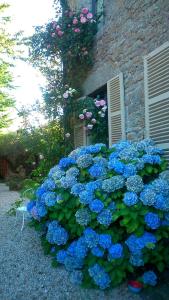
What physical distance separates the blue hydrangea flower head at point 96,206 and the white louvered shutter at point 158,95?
140 centimetres

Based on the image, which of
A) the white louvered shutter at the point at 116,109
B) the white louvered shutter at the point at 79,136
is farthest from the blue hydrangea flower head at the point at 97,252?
the white louvered shutter at the point at 79,136

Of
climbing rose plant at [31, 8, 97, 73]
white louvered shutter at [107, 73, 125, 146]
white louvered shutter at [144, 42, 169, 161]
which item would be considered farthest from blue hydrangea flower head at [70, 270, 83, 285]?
climbing rose plant at [31, 8, 97, 73]

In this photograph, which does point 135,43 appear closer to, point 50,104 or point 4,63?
point 50,104

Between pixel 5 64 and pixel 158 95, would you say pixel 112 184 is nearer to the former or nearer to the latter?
pixel 158 95

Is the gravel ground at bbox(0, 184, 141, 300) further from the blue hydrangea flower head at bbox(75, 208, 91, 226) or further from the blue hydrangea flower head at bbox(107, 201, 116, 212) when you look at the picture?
the blue hydrangea flower head at bbox(107, 201, 116, 212)

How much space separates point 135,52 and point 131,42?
23 cm

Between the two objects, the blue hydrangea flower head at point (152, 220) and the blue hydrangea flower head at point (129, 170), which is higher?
the blue hydrangea flower head at point (129, 170)

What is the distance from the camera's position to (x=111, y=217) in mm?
3043

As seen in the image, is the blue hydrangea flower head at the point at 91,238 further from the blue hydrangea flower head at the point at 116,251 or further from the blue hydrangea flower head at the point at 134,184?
the blue hydrangea flower head at the point at 134,184

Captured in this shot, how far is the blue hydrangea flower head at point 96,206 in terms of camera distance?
308 centimetres

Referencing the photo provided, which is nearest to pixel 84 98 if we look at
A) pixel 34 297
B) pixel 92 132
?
pixel 92 132

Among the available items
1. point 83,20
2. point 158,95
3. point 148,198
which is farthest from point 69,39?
point 148,198

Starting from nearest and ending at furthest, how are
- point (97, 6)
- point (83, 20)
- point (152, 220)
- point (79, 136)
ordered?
point (152, 220) → point (83, 20) → point (97, 6) → point (79, 136)

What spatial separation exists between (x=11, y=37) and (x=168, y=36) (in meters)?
11.1
